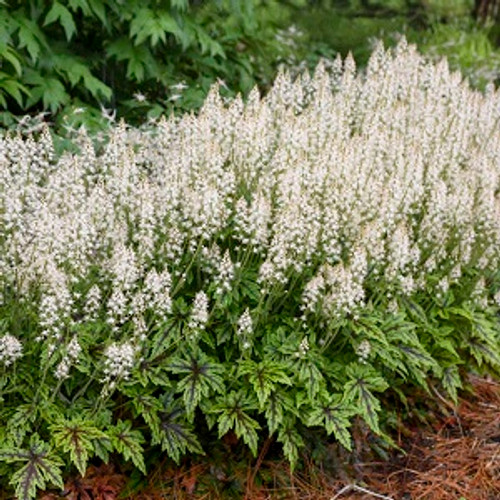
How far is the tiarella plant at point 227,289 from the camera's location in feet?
11.3

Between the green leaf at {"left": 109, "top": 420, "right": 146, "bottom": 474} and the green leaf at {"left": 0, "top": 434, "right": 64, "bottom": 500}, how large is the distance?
0.26 metres

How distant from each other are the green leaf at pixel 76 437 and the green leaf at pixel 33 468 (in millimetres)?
67

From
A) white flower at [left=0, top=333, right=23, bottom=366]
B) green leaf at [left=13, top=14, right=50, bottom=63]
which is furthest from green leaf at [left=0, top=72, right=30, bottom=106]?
white flower at [left=0, top=333, right=23, bottom=366]

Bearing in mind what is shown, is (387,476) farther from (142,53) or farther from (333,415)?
(142,53)

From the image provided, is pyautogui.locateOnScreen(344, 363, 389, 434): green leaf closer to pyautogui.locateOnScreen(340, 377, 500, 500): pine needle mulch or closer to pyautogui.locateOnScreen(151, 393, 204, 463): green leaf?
pyautogui.locateOnScreen(340, 377, 500, 500): pine needle mulch

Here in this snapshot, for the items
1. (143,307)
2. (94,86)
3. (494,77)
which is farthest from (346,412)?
(494,77)

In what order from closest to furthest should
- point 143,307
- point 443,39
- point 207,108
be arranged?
point 143,307
point 207,108
point 443,39

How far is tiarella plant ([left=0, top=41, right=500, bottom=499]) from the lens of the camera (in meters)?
3.44

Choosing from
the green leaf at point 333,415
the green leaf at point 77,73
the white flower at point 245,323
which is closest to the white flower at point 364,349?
the green leaf at point 333,415

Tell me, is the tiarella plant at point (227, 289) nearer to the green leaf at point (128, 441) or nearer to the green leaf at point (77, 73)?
the green leaf at point (128, 441)

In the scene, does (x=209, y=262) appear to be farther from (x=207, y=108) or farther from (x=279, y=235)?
(x=207, y=108)

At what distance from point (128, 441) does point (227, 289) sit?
2.78 ft

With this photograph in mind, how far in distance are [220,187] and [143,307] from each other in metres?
1.05

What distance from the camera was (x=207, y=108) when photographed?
174 inches
